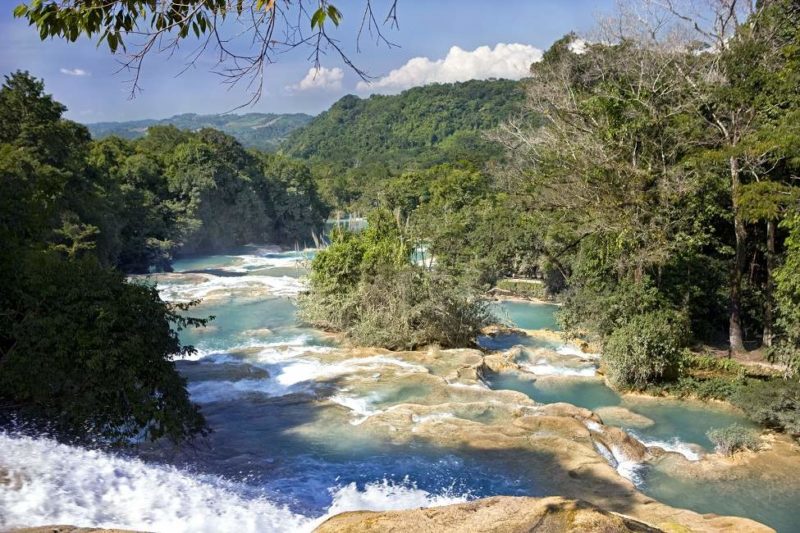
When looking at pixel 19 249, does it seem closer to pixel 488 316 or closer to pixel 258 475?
pixel 258 475

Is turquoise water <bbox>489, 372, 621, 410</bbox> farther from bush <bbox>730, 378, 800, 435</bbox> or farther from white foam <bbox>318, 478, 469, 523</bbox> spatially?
white foam <bbox>318, 478, 469, 523</bbox>

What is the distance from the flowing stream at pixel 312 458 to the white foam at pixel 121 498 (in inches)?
0.7

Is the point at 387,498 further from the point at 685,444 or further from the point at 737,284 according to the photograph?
the point at 737,284

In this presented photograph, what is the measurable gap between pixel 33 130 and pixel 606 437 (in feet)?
82.6

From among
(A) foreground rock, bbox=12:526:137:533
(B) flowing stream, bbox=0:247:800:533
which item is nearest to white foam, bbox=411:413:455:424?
(B) flowing stream, bbox=0:247:800:533

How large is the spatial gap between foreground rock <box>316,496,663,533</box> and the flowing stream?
1.61 meters

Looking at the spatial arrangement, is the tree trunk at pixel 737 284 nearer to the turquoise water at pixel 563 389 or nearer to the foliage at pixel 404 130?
the turquoise water at pixel 563 389

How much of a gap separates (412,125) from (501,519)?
439 ft

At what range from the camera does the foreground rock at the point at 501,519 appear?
392 cm

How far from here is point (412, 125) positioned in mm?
133750

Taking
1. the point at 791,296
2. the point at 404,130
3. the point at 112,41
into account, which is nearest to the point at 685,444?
the point at 791,296

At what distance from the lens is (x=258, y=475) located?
7.93 metres

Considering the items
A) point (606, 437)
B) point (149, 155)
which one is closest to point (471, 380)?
point (606, 437)

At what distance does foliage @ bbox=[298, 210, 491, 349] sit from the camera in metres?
16.0
